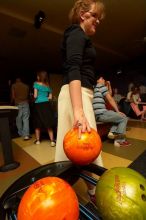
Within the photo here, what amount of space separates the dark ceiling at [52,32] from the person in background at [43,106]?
174 centimetres

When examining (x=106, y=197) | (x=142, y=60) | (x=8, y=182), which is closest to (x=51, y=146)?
(x=8, y=182)

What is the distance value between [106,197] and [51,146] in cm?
239

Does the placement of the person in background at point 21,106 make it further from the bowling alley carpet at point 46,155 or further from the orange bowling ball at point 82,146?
the orange bowling ball at point 82,146

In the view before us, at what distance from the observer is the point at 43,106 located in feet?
9.96

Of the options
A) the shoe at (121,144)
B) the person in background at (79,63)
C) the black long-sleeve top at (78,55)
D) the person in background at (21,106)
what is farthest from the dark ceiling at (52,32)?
the black long-sleeve top at (78,55)

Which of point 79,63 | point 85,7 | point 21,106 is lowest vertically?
point 21,106

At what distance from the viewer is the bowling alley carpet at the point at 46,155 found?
1.81 m

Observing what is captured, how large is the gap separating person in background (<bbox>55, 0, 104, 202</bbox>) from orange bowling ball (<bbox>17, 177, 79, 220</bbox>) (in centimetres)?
41

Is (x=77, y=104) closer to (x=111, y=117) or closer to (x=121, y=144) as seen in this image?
(x=111, y=117)

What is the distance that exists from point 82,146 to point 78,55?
44 centimetres

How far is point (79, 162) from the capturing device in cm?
71

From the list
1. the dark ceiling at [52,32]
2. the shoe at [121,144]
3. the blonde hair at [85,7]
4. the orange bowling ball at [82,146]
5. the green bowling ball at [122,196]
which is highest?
the dark ceiling at [52,32]

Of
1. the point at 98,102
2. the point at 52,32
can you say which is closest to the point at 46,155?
the point at 98,102

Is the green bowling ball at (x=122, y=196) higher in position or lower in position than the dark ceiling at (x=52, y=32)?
lower
